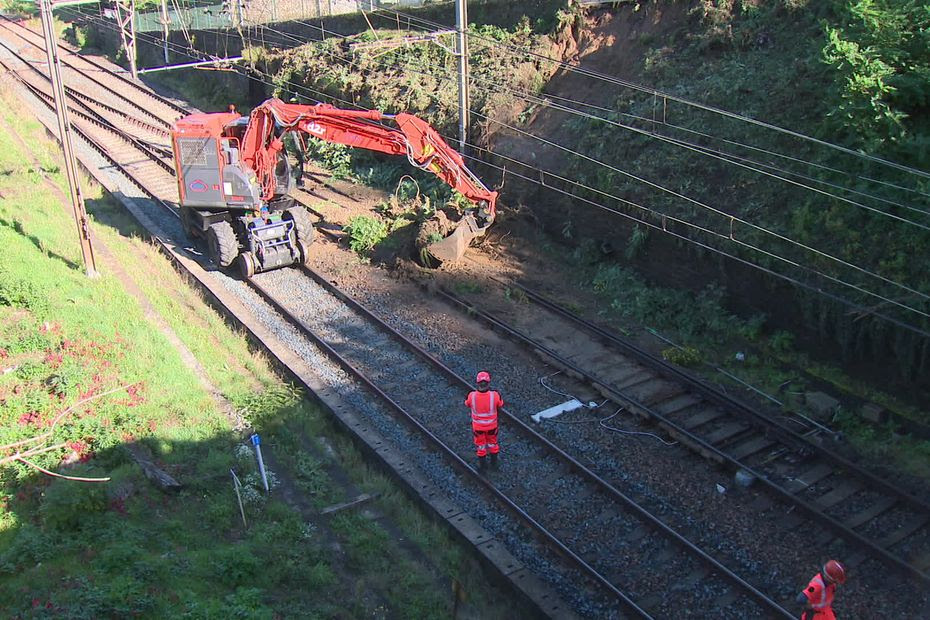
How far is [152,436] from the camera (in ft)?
38.3

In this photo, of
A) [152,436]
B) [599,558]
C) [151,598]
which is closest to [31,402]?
[152,436]

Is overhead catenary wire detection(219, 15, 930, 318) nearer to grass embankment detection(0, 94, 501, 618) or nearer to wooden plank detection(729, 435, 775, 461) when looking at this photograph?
wooden plank detection(729, 435, 775, 461)

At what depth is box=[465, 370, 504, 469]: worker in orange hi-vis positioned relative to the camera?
36.0 feet

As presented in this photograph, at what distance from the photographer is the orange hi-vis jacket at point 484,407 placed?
10977 millimetres

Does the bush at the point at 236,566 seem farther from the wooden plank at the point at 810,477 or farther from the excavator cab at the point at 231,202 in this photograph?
the excavator cab at the point at 231,202

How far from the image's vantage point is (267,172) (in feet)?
60.6

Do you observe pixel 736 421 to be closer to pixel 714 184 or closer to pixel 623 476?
pixel 623 476

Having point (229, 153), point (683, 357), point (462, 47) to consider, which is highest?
point (462, 47)

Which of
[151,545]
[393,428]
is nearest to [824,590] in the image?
[393,428]

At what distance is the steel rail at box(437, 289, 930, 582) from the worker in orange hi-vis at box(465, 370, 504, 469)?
9.23ft

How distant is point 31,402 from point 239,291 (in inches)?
259

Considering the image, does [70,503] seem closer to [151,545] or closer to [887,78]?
[151,545]

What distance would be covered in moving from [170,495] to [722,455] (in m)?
7.66

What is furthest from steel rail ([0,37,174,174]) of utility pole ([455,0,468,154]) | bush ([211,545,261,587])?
bush ([211,545,261,587])
